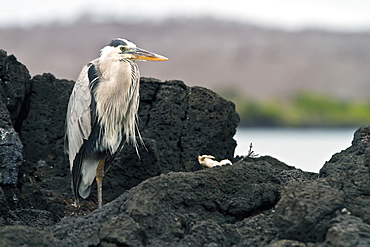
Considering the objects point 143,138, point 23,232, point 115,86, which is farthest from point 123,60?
point 23,232

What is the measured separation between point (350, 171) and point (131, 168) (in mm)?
2384

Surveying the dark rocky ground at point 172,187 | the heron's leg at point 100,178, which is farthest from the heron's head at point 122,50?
the heron's leg at point 100,178

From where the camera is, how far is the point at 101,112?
6.02m

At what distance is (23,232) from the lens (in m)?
3.47

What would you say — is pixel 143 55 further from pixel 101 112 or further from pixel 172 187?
pixel 172 187

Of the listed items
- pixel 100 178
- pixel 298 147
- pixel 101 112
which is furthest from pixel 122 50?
pixel 298 147

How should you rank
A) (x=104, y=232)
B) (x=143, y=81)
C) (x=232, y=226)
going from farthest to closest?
(x=143, y=81), (x=232, y=226), (x=104, y=232)

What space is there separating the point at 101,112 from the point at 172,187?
2.14m

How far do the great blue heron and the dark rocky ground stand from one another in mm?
173

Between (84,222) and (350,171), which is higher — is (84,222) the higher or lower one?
the lower one

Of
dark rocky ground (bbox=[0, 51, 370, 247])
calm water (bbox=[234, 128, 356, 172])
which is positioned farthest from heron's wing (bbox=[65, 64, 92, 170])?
calm water (bbox=[234, 128, 356, 172])

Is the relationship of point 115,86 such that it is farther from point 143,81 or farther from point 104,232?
point 104,232

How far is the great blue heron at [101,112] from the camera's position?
592cm

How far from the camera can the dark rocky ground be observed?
3621 mm
